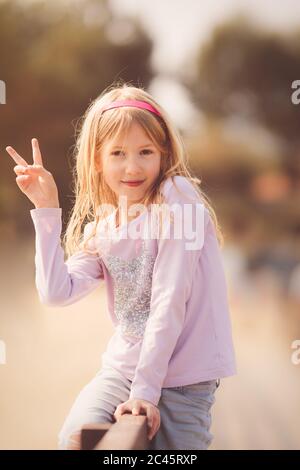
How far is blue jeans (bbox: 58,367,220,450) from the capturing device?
0.91 m

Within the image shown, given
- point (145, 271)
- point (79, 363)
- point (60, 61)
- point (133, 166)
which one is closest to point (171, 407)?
point (145, 271)

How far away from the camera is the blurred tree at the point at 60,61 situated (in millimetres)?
2545

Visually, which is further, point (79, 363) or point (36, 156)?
point (79, 363)

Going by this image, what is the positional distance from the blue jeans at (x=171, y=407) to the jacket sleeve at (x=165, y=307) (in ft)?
0.15

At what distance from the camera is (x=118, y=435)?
0.68 meters

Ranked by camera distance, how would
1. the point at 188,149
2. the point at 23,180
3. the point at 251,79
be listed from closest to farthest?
the point at 23,180 < the point at 188,149 < the point at 251,79

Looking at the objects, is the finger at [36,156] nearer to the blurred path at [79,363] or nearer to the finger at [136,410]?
the finger at [136,410]

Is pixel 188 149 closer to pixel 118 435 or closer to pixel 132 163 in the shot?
pixel 132 163

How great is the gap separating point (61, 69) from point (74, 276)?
1.73 metres

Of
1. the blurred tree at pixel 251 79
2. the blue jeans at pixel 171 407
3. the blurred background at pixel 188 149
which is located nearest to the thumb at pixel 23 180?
the blue jeans at pixel 171 407

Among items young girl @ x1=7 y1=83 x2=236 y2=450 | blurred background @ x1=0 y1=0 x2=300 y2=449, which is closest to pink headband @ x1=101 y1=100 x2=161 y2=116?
young girl @ x1=7 y1=83 x2=236 y2=450

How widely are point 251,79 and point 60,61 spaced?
72cm

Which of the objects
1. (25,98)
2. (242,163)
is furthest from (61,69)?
(242,163)

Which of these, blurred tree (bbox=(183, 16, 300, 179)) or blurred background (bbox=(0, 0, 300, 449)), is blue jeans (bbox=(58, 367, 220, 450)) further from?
blurred tree (bbox=(183, 16, 300, 179))
